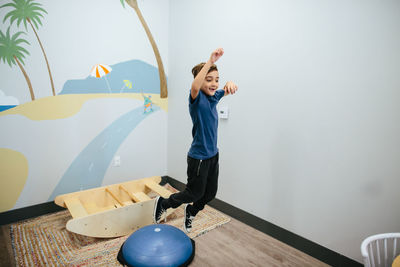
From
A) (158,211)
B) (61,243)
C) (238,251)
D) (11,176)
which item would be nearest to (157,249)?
(158,211)

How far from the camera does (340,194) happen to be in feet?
5.25

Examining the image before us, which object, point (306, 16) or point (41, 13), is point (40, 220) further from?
point (306, 16)

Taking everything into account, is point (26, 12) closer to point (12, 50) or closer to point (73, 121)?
point (12, 50)

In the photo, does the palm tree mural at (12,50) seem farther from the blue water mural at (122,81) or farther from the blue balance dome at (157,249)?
the blue balance dome at (157,249)

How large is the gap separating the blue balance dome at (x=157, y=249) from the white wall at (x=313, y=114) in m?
0.81

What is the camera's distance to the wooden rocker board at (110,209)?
1.74m

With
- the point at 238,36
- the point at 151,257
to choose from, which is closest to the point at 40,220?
the point at 151,257

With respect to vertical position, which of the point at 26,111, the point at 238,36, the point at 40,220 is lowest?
the point at 40,220

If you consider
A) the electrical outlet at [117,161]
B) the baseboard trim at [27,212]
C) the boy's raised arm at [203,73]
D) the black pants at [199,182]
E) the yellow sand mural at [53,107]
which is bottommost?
the baseboard trim at [27,212]

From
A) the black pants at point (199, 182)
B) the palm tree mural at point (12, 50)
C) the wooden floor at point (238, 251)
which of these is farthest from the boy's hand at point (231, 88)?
the palm tree mural at point (12, 50)

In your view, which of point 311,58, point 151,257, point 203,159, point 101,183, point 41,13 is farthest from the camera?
point 101,183

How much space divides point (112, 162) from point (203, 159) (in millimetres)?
1377

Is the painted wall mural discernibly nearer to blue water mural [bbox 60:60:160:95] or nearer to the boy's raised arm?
blue water mural [bbox 60:60:160:95]

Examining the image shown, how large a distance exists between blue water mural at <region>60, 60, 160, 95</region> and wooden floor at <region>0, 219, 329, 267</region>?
4.30ft
